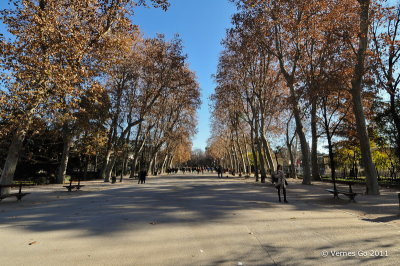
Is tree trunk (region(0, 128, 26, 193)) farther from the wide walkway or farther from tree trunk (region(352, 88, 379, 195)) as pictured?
tree trunk (region(352, 88, 379, 195))

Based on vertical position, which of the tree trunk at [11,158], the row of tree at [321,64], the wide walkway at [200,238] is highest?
the row of tree at [321,64]

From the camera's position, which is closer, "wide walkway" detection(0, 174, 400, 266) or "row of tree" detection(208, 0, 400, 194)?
"wide walkway" detection(0, 174, 400, 266)

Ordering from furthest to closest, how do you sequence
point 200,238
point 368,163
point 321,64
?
point 321,64, point 368,163, point 200,238

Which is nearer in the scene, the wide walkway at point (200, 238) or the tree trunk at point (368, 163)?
the wide walkway at point (200, 238)

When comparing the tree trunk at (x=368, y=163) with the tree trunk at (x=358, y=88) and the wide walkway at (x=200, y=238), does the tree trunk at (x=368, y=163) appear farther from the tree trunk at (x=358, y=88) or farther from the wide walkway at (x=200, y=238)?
the wide walkway at (x=200, y=238)

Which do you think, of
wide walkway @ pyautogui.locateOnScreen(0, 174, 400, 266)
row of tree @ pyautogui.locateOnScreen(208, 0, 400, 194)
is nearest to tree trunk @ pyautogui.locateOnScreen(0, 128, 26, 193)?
wide walkway @ pyautogui.locateOnScreen(0, 174, 400, 266)

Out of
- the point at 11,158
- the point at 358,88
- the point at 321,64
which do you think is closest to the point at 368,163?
the point at 358,88

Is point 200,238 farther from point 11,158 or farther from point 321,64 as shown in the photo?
point 321,64

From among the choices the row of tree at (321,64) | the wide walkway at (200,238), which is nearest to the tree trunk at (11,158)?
the wide walkway at (200,238)

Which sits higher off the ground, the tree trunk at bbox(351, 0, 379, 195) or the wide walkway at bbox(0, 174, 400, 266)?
the tree trunk at bbox(351, 0, 379, 195)

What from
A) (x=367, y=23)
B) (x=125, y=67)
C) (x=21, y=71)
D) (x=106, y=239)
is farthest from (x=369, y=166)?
(x=125, y=67)

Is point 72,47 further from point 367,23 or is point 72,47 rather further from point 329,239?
point 367,23

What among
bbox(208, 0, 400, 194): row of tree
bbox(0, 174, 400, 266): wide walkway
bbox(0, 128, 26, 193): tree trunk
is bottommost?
bbox(0, 174, 400, 266): wide walkway

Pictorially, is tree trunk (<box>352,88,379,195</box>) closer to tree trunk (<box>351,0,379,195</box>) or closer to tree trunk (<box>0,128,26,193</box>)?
tree trunk (<box>351,0,379,195</box>)
